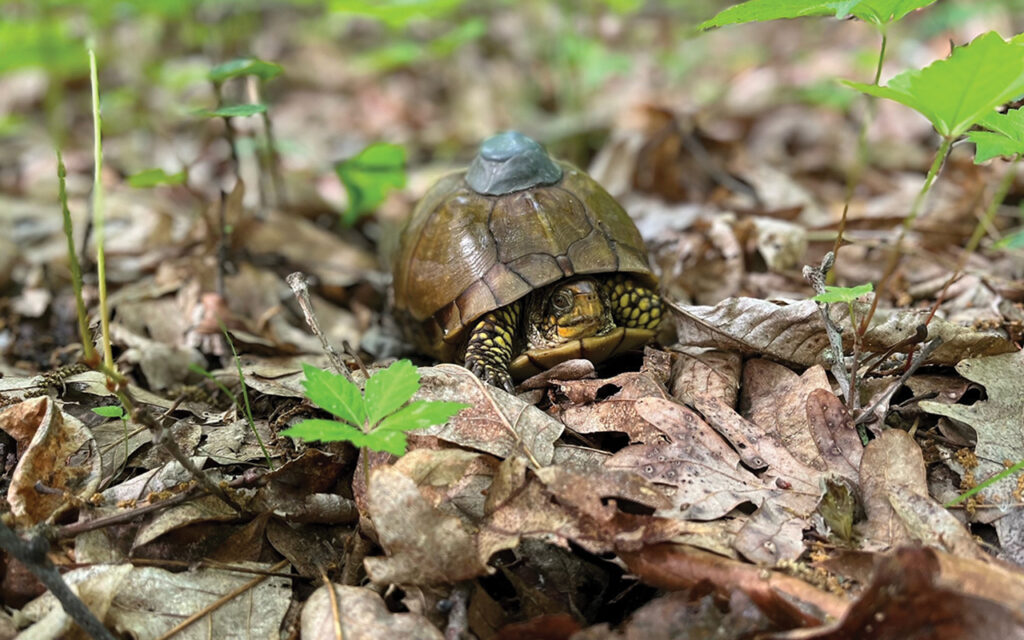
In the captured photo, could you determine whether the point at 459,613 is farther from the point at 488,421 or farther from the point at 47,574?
the point at 47,574

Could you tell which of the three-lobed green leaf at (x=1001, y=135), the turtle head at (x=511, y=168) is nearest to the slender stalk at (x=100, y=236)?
the turtle head at (x=511, y=168)

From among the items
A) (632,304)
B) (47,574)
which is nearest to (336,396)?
(47,574)

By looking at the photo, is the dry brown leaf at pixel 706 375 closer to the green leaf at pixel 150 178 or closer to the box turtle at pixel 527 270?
the box turtle at pixel 527 270

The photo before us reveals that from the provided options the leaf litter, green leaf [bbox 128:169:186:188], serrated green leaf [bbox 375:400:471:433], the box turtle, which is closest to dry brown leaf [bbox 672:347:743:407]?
the leaf litter

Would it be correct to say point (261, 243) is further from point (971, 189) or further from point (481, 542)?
point (971, 189)

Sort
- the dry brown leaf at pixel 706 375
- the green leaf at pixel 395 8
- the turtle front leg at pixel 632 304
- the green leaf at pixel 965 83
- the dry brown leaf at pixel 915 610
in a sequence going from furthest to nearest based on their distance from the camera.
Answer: the green leaf at pixel 395 8
the turtle front leg at pixel 632 304
the dry brown leaf at pixel 706 375
the green leaf at pixel 965 83
the dry brown leaf at pixel 915 610

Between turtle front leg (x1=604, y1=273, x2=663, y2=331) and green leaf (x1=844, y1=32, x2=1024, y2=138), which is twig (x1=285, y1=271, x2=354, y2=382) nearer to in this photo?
turtle front leg (x1=604, y1=273, x2=663, y2=331)

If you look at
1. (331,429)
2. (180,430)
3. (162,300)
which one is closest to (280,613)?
(331,429)

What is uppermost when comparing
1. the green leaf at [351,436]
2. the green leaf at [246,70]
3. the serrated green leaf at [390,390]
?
the green leaf at [246,70]
